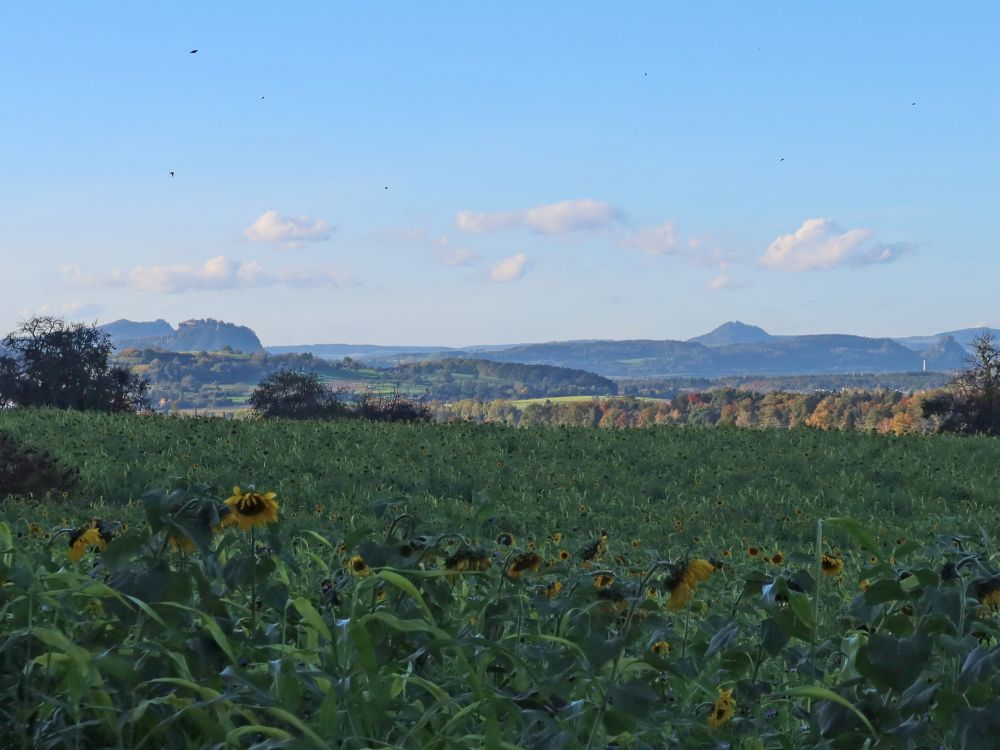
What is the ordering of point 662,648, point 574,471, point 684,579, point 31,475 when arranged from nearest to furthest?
point 684,579 < point 662,648 < point 31,475 < point 574,471

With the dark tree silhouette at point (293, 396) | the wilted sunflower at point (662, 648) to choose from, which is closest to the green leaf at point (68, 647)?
the wilted sunflower at point (662, 648)

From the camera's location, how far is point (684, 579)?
8.55 feet

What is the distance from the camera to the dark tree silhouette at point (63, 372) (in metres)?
29.4

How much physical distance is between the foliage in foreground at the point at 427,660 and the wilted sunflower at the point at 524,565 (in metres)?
0.01

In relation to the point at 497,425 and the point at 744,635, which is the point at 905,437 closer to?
the point at 497,425

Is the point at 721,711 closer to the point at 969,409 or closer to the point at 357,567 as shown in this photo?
the point at 357,567

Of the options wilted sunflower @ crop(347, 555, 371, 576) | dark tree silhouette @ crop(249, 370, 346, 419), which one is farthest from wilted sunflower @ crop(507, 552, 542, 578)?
dark tree silhouette @ crop(249, 370, 346, 419)

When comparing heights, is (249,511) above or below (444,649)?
above

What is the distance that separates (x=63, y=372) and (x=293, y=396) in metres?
9.87

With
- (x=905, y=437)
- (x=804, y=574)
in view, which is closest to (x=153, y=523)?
(x=804, y=574)

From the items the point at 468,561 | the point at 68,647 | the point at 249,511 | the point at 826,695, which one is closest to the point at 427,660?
the point at 468,561

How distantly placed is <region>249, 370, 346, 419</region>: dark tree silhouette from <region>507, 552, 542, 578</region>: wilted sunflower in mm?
32667

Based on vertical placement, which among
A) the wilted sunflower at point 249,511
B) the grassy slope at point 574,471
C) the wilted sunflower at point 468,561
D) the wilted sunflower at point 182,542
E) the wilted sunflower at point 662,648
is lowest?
the grassy slope at point 574,471

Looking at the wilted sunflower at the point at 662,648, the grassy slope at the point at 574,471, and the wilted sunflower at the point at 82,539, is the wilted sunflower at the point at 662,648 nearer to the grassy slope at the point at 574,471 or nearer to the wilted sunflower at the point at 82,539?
the wilted sunflower at the point at 82,539
